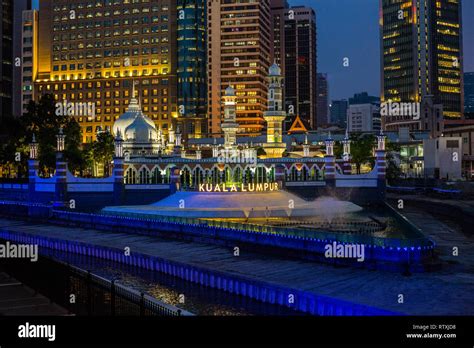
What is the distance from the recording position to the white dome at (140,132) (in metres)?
105

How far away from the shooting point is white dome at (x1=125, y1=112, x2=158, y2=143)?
345 ft

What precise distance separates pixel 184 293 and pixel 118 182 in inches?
1756

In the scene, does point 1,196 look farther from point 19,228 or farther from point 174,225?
point 174,225

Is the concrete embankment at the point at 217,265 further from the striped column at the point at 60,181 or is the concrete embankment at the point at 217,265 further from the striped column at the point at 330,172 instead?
the striped column at the point at 330,172

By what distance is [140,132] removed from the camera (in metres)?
105

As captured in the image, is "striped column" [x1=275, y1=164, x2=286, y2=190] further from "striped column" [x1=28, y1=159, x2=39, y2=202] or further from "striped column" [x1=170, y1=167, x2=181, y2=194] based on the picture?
"striped column" [x1=28, y1=159, x2=39, y2=202]

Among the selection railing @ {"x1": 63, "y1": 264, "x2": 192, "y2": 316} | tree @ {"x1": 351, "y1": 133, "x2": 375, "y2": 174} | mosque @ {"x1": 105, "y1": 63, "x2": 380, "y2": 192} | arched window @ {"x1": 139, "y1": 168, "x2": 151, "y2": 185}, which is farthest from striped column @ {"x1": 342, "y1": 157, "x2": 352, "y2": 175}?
railing @ {"x1": 63, "y1": 264, "x2": 192, "y2": 316}

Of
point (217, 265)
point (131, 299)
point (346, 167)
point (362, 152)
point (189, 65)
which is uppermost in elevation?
point (189, 65)

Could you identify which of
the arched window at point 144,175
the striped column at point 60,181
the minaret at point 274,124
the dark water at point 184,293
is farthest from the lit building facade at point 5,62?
the dark water at point 184,293

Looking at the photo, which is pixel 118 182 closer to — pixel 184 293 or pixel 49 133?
pixel 49 133

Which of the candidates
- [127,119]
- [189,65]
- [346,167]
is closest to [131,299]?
[346,167]

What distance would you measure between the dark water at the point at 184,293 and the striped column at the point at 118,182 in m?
31.5

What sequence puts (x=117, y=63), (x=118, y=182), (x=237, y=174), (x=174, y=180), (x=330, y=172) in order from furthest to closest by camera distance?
(x=117, y=63) → (x=237, y=174) → (x=330, y=172) → (x=174, y=180) → (x=118, y=182)

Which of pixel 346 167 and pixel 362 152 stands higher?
pixel 362 152
